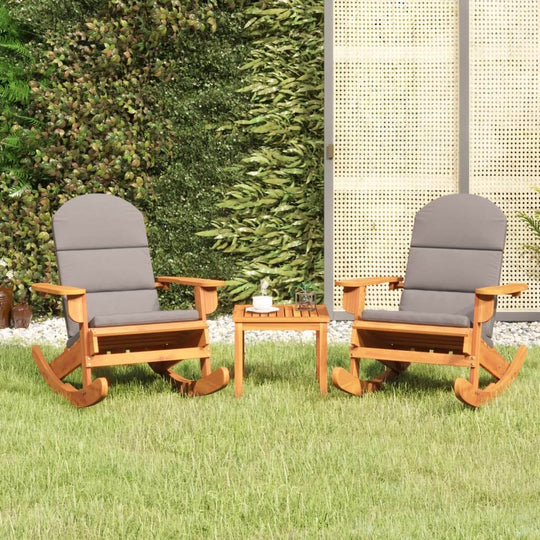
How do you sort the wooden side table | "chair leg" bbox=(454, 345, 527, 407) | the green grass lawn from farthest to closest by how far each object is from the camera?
the wooden side table
"chair leg" bbox=(454, 345, 527, 407)
the green grass lawn

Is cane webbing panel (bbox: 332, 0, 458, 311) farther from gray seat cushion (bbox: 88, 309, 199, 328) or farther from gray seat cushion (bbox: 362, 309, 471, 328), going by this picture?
gray seat cushion (bbox: 88, 309, 199, 328)

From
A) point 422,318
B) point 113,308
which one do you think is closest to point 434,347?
point 422,318

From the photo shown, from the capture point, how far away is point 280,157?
22.8 feet

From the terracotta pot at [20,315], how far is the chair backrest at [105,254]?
211 centimetres

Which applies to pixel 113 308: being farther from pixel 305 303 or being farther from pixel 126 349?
pixel 305 303

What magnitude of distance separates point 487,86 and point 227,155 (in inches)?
82.8

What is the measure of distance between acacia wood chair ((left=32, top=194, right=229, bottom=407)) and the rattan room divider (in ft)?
6.98

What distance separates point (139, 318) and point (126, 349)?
0.90 feet

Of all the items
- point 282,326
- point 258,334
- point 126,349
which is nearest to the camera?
point 282,326

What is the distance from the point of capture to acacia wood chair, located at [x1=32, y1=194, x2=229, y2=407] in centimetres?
424

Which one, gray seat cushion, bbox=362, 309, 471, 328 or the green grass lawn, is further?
gray seat cushion, bbox=362, 309, 471, 328

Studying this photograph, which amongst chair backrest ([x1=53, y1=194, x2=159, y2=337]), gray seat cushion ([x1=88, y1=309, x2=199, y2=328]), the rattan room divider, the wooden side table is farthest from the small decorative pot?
the rattan room divider

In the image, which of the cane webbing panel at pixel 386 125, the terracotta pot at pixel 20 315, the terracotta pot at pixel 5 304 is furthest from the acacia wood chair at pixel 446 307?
the terracotta pot at pixel 5 304

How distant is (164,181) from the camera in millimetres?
7000
